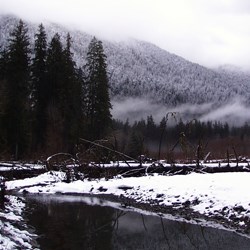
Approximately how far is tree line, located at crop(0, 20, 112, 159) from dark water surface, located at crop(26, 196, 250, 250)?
73.4 feet

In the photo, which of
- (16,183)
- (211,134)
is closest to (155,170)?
(16,183)

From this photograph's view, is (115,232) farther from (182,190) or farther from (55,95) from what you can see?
(55,95)

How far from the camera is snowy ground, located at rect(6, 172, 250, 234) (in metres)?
14.9

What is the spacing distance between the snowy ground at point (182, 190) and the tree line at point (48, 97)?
14244mm

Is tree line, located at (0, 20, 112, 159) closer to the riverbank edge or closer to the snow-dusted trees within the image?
the snow-dusted trees

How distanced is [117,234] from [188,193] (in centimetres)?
555

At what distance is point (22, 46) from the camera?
4366 centimetres

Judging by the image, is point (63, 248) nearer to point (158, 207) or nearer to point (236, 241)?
point (236, 241)

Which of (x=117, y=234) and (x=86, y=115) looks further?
(x=86, y=115)

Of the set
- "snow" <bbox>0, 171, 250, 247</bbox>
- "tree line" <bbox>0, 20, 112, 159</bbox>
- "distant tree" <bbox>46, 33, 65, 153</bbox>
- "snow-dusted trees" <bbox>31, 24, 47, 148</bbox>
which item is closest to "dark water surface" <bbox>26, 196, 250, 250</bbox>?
"snow" <bbox>0, 171, 250, 247</bbox>

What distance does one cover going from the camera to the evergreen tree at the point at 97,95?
47.6 m

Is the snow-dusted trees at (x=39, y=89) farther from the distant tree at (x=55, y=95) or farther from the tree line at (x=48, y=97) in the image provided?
the distant tree at (x=55, y=95)

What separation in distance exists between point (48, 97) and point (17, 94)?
5641 millimetres

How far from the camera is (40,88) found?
45.7 meters
